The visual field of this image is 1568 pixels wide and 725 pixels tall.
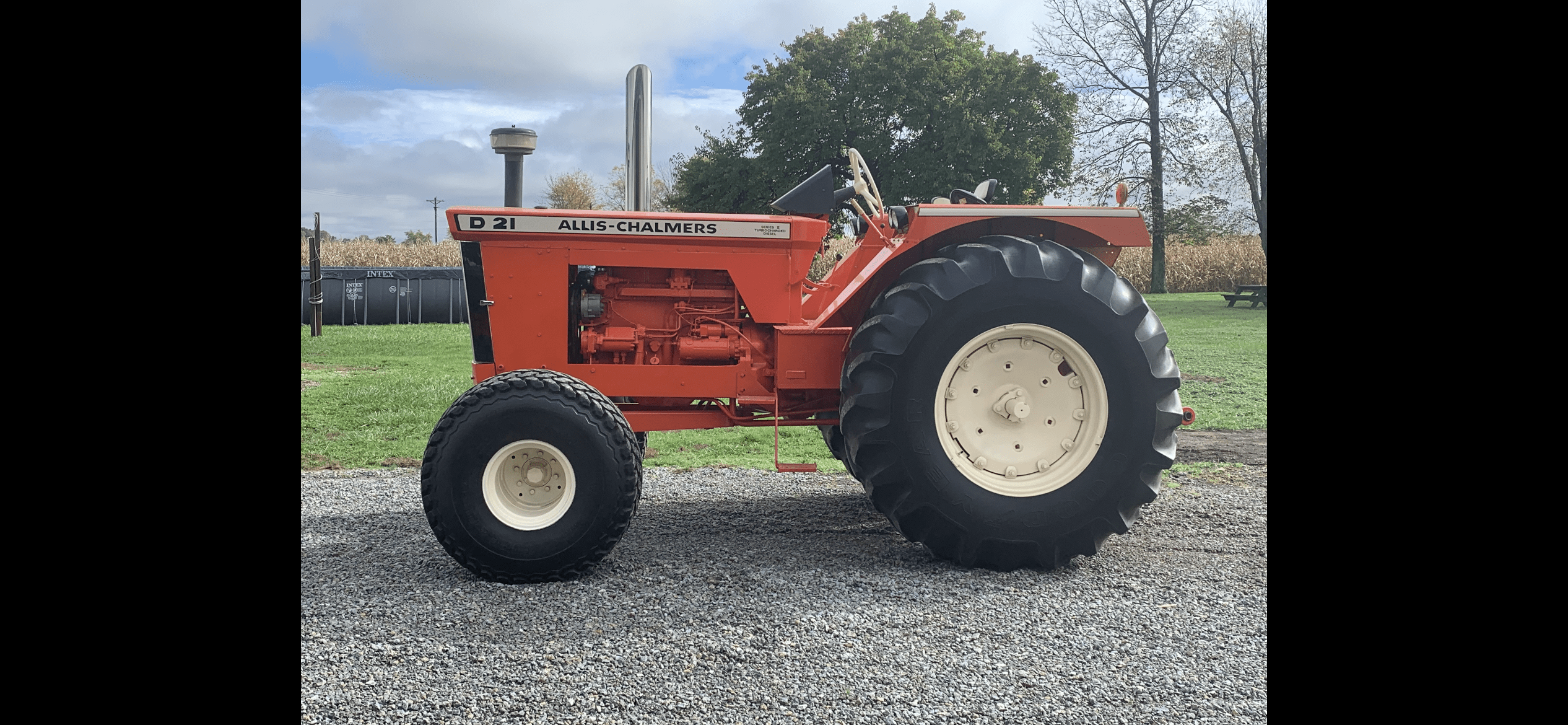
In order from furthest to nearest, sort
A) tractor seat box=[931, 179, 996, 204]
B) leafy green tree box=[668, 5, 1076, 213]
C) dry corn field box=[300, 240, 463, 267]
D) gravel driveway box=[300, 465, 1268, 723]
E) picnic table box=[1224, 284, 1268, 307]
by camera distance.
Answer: dry corn field box=[300, 240, 463, 267] → leafy green tree box=[668, 5, 1076, 213] → picnic table box=[1224, 284, 1268, 307] → tractor seat box=[931, 179, 996, 204] → gravel driveway box=[300, 465, 1268, 723]

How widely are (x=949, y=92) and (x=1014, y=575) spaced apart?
2320 cm

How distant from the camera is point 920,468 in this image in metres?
3.89

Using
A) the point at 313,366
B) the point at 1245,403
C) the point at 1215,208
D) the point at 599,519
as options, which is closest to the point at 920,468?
the point at 599,519

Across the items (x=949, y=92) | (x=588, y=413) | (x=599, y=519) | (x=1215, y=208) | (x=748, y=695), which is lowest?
(x=748, y=695)

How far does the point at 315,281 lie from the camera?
12.9 m

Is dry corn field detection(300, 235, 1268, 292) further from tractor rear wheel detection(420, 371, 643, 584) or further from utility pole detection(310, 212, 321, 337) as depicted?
tractor rear wheel detection(420, 371, 643, 584)

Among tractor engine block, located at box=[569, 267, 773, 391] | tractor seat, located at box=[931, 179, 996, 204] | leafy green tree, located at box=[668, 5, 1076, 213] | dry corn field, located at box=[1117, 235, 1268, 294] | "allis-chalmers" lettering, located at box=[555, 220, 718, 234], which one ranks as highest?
leafy green tree, located at box=[668, 5, 1076, 213]

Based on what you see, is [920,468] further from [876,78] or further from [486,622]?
[876,78]

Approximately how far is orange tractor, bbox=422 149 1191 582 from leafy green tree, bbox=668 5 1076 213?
19.5 m

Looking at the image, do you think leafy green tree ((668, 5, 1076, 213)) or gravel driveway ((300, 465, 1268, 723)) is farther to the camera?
leafy green tree ((668, 5, 1076, 213))

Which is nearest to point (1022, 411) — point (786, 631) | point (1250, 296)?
point (786, 631)

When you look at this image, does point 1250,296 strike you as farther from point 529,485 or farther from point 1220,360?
point 529,485

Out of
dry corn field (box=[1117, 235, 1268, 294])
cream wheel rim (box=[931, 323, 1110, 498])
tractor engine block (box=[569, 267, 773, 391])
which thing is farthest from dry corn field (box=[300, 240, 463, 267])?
cream wheel rim (box=[931, 323, 1110, 498])

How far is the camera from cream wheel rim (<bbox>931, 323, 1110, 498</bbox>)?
157 inches
